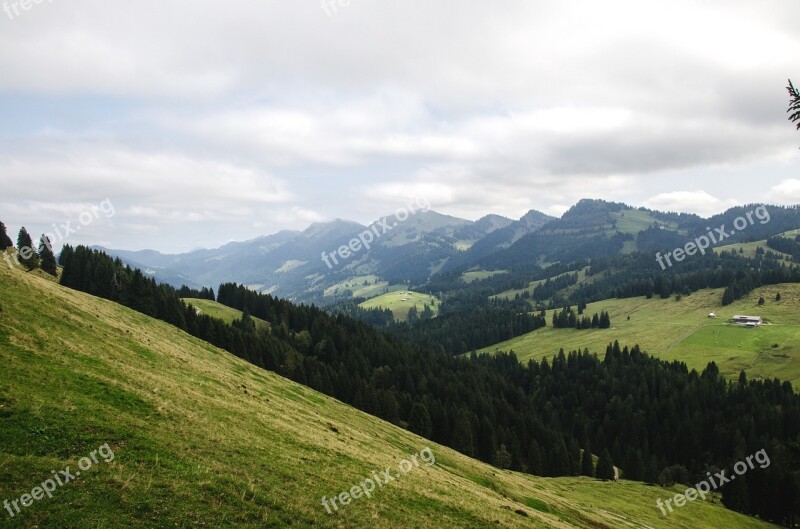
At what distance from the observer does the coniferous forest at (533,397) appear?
99875mm

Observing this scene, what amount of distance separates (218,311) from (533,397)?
4996 inches

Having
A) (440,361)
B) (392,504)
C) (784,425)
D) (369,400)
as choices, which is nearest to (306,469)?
(392,504)

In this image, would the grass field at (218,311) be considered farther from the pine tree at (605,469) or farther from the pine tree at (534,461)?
the pine tree at (605,469)

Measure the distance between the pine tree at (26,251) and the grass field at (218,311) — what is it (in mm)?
46870

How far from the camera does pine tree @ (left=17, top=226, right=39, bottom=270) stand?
284 feet

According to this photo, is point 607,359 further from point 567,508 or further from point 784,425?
point 567,508

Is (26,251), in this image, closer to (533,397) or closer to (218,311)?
(218,311)

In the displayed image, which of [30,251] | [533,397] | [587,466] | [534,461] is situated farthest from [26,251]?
[533,397]

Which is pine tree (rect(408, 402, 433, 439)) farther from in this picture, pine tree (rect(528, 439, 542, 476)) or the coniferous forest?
pine tree (rect(528, 439, 542, 476))

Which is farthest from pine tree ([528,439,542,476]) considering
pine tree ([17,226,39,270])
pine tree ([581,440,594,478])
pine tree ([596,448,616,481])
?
pine tree ([17,226,39,270])

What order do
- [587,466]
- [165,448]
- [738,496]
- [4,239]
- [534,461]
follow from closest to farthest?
1. [165,448]
2. [738,496]
3. [4,239]
4. [534,461]
5. [587,466]

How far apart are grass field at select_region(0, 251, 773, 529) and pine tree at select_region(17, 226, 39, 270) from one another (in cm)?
5465

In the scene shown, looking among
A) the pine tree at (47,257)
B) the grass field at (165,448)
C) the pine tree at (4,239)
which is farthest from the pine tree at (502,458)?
the pine tree at (4,239)

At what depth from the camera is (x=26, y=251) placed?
89.7m
